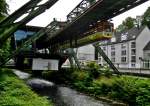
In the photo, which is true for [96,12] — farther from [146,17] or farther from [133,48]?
[146,17]

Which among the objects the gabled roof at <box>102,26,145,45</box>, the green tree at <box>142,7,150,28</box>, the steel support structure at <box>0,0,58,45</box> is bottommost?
the steel support structure at <box>0,0,58,45</box>

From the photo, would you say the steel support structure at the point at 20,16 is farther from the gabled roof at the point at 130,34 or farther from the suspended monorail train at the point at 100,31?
the gabled roof at the point at 130,34

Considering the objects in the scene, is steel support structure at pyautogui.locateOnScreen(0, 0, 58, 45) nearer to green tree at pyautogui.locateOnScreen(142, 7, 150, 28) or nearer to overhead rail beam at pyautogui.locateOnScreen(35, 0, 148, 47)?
overhead rail beam at pyautogui.locateOnScreen(35, 0, 148, 47)

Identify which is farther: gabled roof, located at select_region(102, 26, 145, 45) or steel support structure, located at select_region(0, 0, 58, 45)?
gabled roof, located at select_region(102, 26, 145, 45)

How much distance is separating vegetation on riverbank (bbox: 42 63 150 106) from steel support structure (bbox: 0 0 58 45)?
758cm

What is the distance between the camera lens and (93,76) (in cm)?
2942

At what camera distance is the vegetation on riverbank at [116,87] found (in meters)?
17.9

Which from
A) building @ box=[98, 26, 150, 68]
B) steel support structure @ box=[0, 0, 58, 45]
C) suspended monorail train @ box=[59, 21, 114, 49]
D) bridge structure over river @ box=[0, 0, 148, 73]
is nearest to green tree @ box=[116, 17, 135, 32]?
building @ box=[98, 26, 150, 68]

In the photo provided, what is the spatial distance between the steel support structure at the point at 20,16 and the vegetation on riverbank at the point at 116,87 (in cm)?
758

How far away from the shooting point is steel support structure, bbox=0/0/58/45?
1487cm

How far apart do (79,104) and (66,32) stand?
45.5ft

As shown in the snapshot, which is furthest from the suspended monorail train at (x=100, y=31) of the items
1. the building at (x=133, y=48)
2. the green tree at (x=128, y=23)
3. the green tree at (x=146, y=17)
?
the green tree at (x=128, y=23)

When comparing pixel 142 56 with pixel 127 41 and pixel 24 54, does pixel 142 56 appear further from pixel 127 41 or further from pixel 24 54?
pixel 24 54

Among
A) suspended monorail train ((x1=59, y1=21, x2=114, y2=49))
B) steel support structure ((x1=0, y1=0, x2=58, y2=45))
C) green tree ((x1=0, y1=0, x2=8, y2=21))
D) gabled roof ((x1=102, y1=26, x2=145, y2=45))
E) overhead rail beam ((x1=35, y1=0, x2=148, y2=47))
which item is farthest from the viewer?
gabled roof ((x1=102, y1=26, x2=145, y2=45))
